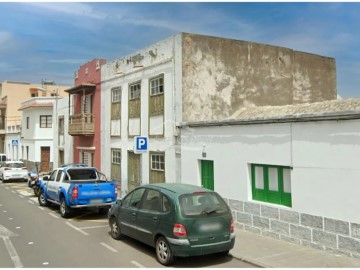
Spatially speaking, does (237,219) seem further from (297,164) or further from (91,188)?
(91,188)

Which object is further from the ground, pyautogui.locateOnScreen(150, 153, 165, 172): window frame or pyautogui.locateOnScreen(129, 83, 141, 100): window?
pyautogui.locateOnScreen(129, 83, 141, 100): window

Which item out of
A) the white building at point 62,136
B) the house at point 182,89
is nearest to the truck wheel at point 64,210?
Answer: the house at point 182,89

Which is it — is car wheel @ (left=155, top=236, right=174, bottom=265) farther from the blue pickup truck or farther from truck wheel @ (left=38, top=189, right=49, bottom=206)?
truck wheel @ (left=38, top=189, right=49, bottom=206)

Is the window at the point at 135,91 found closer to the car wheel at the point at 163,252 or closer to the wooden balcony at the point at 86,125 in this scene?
the wooden balcony at the point at 86,125

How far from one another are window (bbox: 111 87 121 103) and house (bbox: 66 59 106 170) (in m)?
1.54

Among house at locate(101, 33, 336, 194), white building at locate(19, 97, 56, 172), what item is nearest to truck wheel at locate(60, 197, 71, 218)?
house at locate(101, 33, 336, 194)

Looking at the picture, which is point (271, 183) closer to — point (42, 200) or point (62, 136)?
point (42, 200)

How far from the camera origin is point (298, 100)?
700 inches

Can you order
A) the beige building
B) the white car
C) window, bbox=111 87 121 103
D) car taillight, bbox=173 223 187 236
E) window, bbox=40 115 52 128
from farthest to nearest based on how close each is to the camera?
the beige building
window, bbox=40 115 52 128
the white car
window, bbox=111 87 121 103
car taillight, bbox=173 223 187 236

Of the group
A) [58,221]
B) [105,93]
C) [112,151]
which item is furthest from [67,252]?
[105,93]

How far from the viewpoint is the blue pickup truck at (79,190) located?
12750 millimetres

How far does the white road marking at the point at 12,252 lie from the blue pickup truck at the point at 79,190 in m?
2.95

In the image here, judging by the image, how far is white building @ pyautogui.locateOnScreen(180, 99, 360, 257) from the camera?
8.17m

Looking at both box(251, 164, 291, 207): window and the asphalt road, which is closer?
the asphalt road
